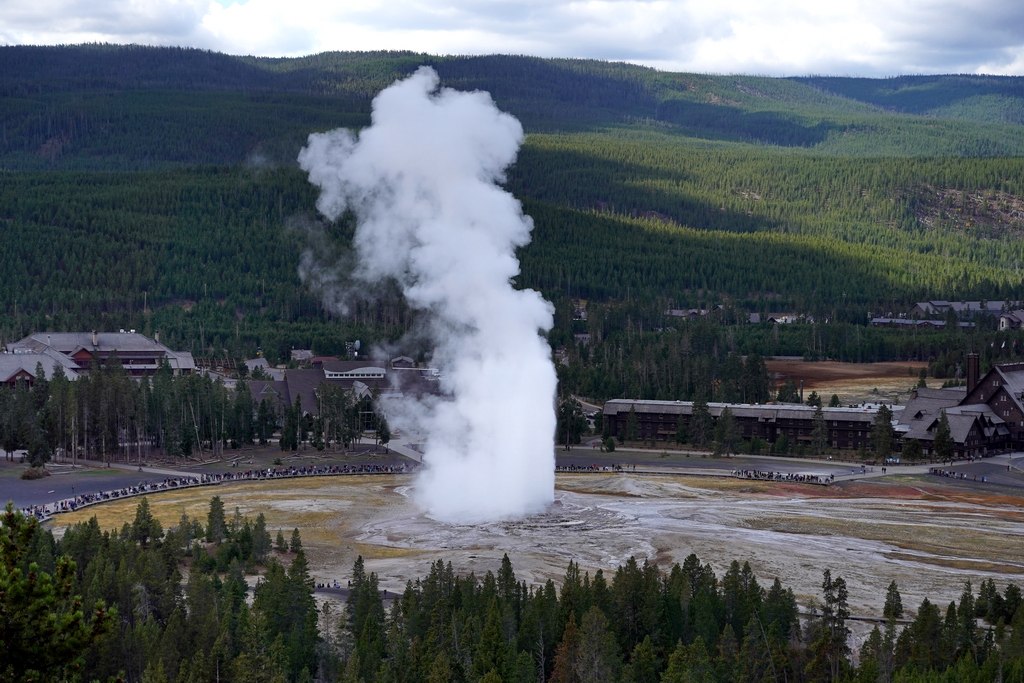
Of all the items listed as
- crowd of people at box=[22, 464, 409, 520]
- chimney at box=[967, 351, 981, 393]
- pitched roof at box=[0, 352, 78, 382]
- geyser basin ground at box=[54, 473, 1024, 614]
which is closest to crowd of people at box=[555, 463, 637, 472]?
geyser basin ground at box=[54, 473, 1024, 614]

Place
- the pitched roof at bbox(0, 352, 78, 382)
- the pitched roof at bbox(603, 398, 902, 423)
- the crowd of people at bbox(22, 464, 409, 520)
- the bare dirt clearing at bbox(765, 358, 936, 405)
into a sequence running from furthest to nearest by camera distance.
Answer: the bare dirt clearing at bbox(765, 358, 936, 405) < the pitched roof at bbox(0, 352, 78, 382) < the pitched roof at bbox(603, 398, 902, 423) < the crowd of people at bbox(22, 464, 409, 520)

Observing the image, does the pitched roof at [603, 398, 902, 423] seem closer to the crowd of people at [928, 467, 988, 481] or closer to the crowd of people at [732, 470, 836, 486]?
the crowd of people at [928, 467, 988, 481]

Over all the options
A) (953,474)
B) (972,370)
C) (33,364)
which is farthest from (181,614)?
(33,364)

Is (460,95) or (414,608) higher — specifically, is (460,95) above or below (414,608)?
above

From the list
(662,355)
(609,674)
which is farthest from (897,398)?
(609,674)

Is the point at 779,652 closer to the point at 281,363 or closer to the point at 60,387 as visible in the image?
the point at 60,387

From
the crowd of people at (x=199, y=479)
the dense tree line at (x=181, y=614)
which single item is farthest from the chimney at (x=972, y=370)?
the dense tree line at (x=181, y=614)
